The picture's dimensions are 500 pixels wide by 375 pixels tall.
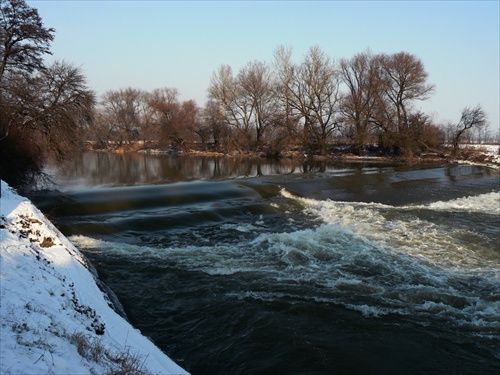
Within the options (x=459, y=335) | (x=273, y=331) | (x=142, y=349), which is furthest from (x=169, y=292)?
(x=459, y=335)

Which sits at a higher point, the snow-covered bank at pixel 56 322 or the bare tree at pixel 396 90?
the bare tree at pixel 396 90

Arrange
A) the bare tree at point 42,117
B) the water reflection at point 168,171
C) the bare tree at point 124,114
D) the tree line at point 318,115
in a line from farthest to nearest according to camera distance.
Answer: the bare tree at point 124,114, the tree line at point 318,115, the water reflection at point 168,171, the bare tree at point 42,117

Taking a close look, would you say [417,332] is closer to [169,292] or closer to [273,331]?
[273,331]

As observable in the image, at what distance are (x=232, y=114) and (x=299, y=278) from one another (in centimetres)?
4532

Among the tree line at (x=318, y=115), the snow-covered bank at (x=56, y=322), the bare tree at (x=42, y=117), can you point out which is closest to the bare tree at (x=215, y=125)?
the tree line at (x=318, y=115)

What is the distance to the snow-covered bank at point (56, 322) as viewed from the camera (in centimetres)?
269

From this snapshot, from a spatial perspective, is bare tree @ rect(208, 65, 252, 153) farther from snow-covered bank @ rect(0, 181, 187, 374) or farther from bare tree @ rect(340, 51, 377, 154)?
snow-covered bank @ rect(0, 181, 187, 374)

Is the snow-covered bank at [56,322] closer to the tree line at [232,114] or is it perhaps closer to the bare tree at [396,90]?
the tree line at [232,114]

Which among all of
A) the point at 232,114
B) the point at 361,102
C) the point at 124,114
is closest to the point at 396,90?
the point at 361,102

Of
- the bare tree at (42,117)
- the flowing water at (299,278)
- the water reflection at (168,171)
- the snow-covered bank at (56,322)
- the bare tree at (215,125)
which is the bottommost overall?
the flowing water at (299,278)

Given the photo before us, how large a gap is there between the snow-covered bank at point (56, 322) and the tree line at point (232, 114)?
12.2m

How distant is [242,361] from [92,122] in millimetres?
16787

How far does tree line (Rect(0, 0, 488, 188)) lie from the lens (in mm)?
16219

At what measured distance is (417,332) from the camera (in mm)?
5156
